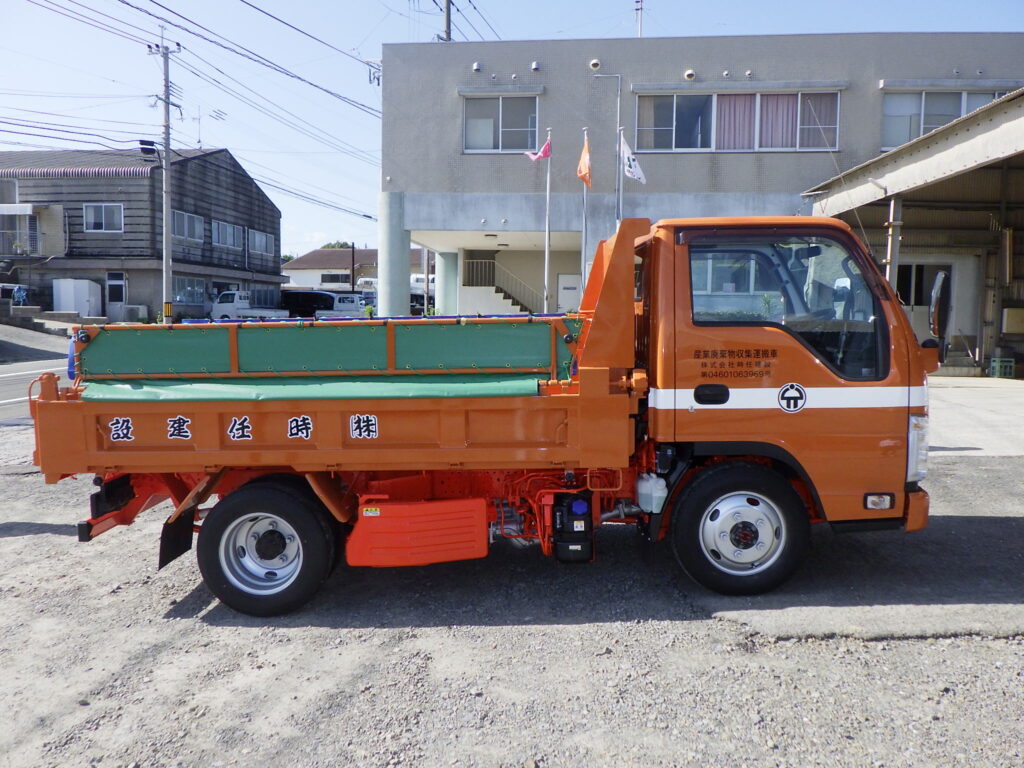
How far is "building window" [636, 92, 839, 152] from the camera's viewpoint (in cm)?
1916

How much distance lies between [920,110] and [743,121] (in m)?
4.22

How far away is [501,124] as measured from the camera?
20.2m

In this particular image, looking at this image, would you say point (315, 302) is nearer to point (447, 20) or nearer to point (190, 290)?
point (190, 290)

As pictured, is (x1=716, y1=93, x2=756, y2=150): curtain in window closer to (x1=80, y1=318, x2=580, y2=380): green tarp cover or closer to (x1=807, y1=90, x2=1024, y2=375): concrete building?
(x1=807, y1=90, x2=1024, y2=375): concrete building

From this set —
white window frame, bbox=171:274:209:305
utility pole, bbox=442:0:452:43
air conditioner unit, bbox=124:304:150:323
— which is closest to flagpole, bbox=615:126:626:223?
utility pole, bbox=442:0:452:43

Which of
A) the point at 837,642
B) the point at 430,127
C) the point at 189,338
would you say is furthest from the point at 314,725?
the point at 430,127

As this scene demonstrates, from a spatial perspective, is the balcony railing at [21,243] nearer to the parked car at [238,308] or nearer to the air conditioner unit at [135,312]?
the air conditioner unit at [135,312]

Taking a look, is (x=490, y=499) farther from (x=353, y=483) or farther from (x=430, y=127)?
(x=430, y=127)

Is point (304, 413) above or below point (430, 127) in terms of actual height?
below

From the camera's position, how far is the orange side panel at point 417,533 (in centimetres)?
480

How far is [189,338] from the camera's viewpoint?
4805mm

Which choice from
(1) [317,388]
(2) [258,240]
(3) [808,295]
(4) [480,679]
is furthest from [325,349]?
(2) [258,240]

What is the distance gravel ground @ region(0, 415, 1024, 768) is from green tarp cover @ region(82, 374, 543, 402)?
4.56 feet

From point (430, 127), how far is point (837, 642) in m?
18.3
